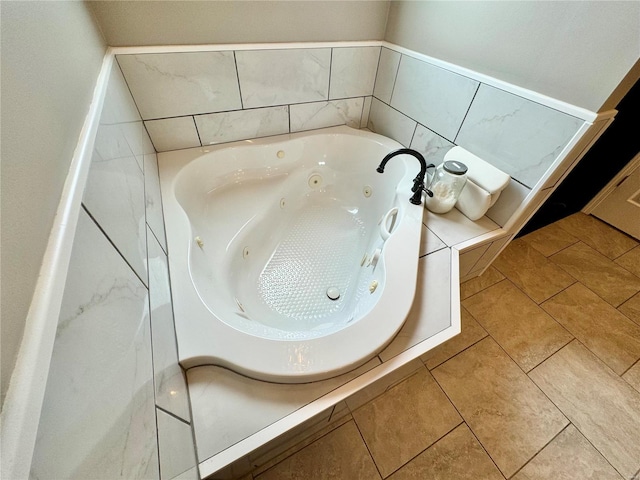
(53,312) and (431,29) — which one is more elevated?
(431,29)

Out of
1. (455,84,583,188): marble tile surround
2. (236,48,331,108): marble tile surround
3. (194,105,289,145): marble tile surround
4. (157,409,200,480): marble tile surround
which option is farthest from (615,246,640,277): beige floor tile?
(157,409,200,480): marble tile surround

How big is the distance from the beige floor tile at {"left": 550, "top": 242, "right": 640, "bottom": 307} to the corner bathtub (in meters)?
1.18

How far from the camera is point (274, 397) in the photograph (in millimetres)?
683

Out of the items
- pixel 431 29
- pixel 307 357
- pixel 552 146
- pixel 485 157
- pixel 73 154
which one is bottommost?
pixel 307 357

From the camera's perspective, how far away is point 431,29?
3.78 feet

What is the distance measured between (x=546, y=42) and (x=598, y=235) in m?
1.58

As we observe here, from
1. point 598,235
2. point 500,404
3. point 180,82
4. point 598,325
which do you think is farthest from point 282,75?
point 598,235

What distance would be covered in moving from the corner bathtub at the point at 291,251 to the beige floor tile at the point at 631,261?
1470mm

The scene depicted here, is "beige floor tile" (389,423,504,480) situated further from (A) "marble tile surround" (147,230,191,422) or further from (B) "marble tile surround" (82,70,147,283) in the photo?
(B) "marble tile surround" (82,70,147,283)

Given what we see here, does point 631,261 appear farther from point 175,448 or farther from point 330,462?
point 175,448

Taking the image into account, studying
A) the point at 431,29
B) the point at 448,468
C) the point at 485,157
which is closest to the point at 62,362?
the point at 448,468

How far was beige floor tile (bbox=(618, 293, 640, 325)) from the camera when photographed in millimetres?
1354

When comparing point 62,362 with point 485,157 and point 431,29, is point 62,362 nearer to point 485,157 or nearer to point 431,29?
point 485,157

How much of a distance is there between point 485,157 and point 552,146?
229mm
